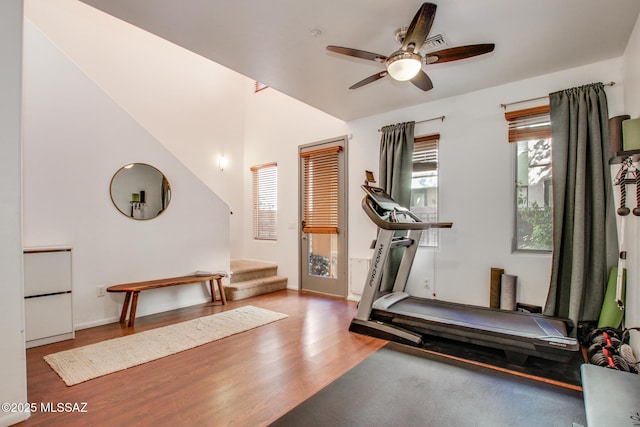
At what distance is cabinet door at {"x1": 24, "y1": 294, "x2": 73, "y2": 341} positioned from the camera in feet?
9.57

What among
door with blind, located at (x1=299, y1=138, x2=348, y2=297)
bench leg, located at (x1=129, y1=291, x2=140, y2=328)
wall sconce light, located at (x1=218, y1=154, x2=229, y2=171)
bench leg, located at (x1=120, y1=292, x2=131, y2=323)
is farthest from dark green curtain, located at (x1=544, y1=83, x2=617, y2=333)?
wall sconce light, located at (x1=218, y1=154, x2=229, y2=171)

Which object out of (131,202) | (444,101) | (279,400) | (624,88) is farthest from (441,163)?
(131,202)

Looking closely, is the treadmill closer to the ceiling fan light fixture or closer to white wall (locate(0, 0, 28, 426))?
the ceiling fan light fixture

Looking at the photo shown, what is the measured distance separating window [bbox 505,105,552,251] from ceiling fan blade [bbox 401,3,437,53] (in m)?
1.91

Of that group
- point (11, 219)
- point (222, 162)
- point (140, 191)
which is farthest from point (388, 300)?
point (222, 162)

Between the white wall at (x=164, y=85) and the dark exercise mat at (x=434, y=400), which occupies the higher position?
the white wall at (x=164, y=85)

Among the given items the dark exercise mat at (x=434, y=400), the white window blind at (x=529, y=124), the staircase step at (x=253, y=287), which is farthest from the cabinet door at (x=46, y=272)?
the white window blind at (x=529, y=124)

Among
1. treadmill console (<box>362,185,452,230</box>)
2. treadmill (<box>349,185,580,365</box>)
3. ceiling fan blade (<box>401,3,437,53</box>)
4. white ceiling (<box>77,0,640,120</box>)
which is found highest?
white ceiling (<box>77,0,640,120</box>)

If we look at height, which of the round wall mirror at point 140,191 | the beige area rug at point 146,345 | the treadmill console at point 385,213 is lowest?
the beige area rug at point 146,345

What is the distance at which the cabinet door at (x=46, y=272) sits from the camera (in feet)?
9.57

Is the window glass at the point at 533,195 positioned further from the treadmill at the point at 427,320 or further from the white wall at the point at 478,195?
the treadmill at the point at 427,320

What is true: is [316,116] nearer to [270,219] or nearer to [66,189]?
[270,219]

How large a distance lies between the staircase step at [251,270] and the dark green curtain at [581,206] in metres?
4.10

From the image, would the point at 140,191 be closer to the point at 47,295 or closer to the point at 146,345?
the point at 47,295
